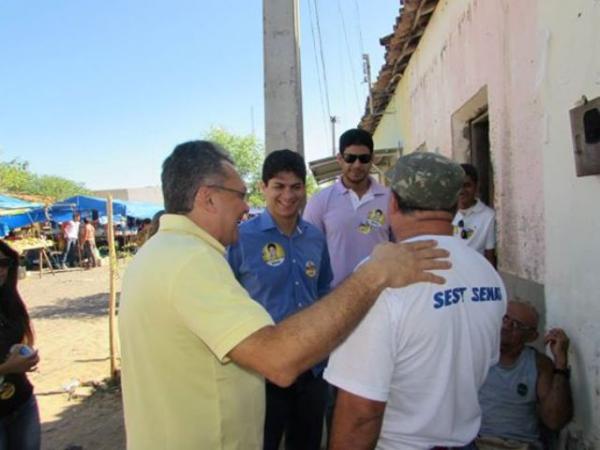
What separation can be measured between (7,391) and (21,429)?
242 mm

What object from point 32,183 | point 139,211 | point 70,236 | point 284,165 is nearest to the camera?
point 284,165

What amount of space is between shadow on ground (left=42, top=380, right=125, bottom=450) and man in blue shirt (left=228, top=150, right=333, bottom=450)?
8.58 feet

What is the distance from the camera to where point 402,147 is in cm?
978

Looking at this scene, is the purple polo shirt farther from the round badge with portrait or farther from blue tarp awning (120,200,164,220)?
blue tarp awning (120,200,164,220)

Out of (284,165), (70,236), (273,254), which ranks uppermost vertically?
(284,165)

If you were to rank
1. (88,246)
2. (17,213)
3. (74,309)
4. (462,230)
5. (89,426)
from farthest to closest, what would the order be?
1. (88,246)
2. (17,213)
3. (74,309)
4. (89,426)
5. (462,230)

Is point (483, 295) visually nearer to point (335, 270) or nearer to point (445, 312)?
point (445, 312)

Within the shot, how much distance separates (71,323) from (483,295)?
10.4 m

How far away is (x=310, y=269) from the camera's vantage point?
3070mm

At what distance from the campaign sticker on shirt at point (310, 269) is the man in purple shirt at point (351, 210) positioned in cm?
42

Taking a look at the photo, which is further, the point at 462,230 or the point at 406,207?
the point at 462,230

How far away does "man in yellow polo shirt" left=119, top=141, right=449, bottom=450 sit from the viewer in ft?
4.83

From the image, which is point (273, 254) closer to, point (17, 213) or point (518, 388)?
point (518, 388)

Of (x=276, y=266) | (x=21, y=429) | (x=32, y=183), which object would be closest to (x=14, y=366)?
(x=21, y=429)
